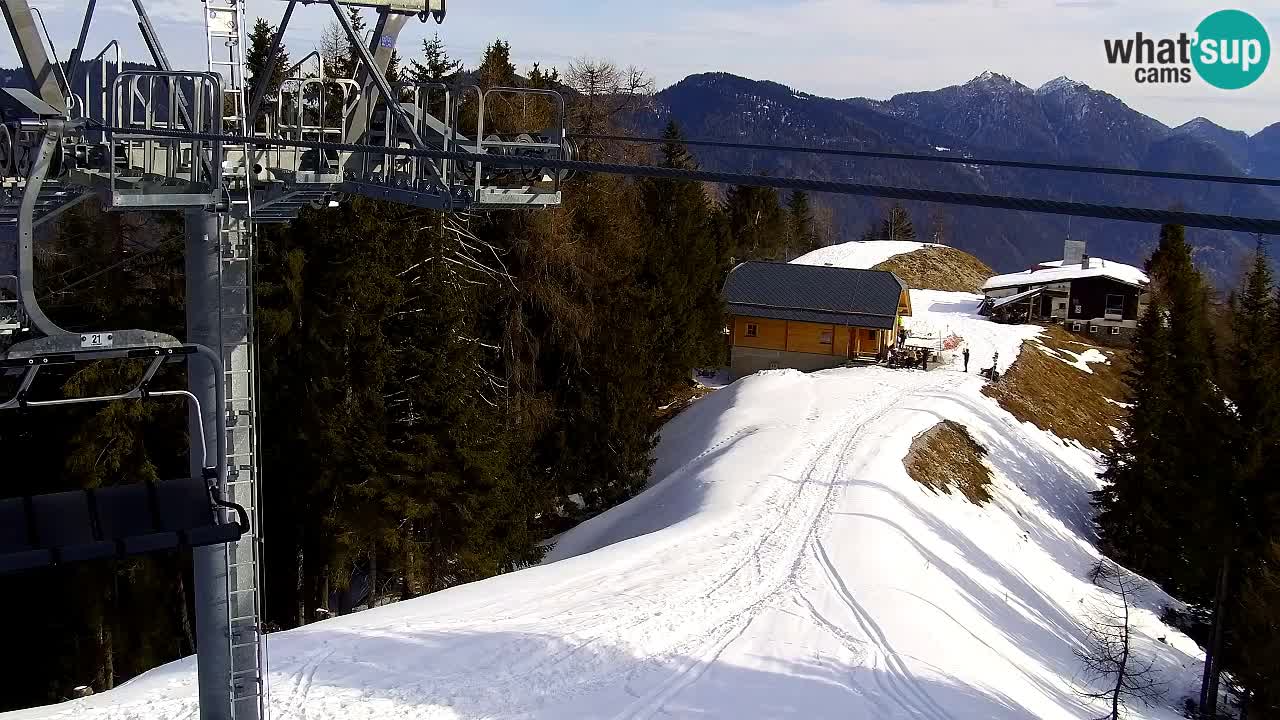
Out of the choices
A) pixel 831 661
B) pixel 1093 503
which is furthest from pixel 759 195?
pixel 831 661

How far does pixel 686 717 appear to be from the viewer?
15.3 meters

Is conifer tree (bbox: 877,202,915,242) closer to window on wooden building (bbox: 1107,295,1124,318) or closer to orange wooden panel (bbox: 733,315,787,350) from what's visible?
window on wooden building (bbox: 1107,295,1124,318)

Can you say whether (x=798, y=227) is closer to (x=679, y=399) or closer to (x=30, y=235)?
(x=679, y=399)

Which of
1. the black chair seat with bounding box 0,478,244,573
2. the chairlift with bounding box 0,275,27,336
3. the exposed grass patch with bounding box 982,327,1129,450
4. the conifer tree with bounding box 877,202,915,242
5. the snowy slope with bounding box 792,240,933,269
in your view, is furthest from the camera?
the conifer tree with bounding box 877,202,915,242

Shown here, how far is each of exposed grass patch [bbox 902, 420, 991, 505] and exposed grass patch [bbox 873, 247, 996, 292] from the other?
48605mm

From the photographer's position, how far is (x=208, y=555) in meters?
10.6

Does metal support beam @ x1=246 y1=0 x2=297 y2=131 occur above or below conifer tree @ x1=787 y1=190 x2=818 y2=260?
above

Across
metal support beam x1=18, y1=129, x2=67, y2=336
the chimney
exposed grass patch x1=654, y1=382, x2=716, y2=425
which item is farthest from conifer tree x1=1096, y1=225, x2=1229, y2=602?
the chimney

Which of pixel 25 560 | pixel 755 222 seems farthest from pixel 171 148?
pixel 755 222

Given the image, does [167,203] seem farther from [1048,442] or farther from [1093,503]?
[1048,442]

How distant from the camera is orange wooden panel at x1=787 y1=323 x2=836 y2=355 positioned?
52094 mm

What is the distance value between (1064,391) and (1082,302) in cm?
1696

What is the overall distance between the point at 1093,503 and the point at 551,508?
21.1m

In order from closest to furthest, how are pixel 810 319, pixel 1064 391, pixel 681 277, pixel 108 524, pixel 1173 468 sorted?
1. pixel 108 524
2. pixel 1173 468
3. pixel 681 277
4. pixel 810 319
5. pixel 1064 391
